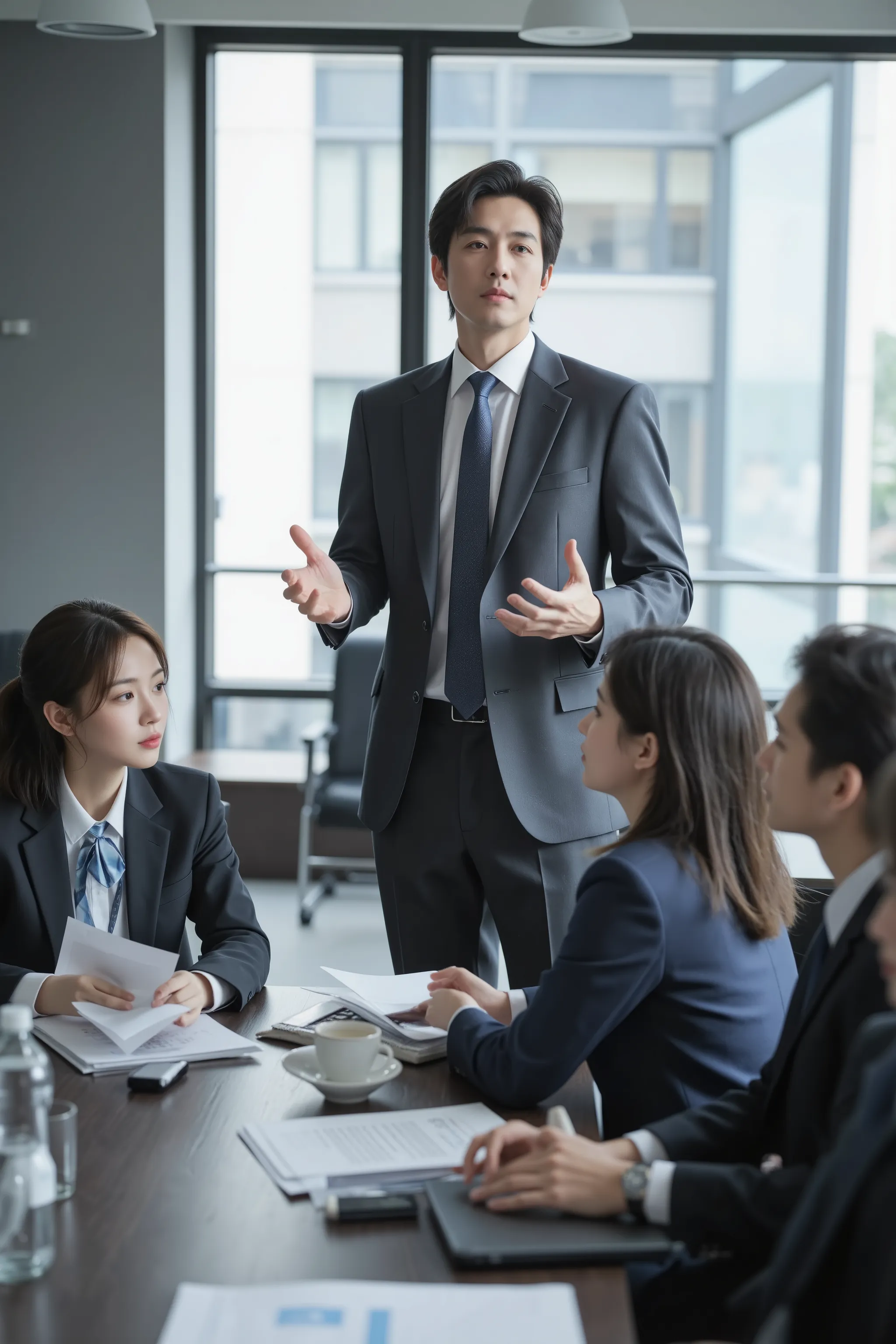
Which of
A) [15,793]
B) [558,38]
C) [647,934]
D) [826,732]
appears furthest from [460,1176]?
[558,38]

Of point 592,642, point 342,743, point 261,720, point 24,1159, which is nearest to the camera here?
point 24,1159

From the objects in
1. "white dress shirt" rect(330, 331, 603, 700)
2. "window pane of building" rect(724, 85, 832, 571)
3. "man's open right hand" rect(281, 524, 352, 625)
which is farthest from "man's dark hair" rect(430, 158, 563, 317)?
"window pane of building" rect(724, 85, 832, 571)

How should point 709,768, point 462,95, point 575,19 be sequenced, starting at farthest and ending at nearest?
point 462,95, point 575,19, point 709,768

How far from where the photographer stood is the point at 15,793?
200 centimetres

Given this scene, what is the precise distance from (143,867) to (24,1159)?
3.00ft

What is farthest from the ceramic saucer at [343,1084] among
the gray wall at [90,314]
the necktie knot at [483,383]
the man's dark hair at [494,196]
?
the gray wall at [90,314]

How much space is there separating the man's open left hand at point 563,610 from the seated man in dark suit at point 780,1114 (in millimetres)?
581

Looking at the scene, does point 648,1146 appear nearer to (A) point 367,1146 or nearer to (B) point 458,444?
(A) point 367,1146

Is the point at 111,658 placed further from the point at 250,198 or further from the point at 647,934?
the point at 250,198

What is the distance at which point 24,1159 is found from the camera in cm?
113

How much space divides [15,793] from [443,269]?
1.11 m

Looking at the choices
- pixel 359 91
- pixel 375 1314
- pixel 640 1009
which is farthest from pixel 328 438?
pixel 375 1314

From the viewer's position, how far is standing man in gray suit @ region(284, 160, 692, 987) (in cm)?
221

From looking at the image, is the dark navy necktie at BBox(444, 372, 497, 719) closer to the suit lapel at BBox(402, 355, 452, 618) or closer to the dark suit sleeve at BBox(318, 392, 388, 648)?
the suit lapel at BBox(402, 355, 452, 618)
